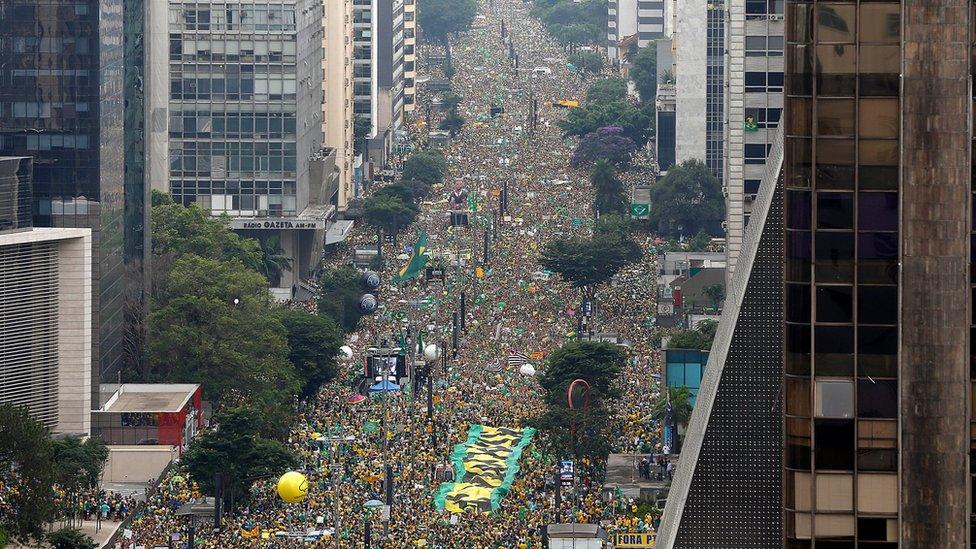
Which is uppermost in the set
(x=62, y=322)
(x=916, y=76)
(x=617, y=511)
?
(x=916, y=76)

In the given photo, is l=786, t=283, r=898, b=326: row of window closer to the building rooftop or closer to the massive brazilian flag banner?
the massive brazilian flag banner

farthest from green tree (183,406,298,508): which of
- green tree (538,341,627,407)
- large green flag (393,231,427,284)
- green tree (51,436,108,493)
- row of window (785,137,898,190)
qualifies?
row of window (785,137,898,190)

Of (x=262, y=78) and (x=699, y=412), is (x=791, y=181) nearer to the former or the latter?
(x=699, y=412)

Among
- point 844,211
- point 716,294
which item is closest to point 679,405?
point 716,294

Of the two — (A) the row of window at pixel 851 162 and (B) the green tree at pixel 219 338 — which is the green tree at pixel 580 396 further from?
(A) the row of window at pixel 851 162

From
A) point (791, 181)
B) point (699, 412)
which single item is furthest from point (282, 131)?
point (791, 181)

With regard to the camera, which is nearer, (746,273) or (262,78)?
(746,273)

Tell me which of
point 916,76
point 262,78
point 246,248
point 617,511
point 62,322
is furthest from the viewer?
point 262,78
